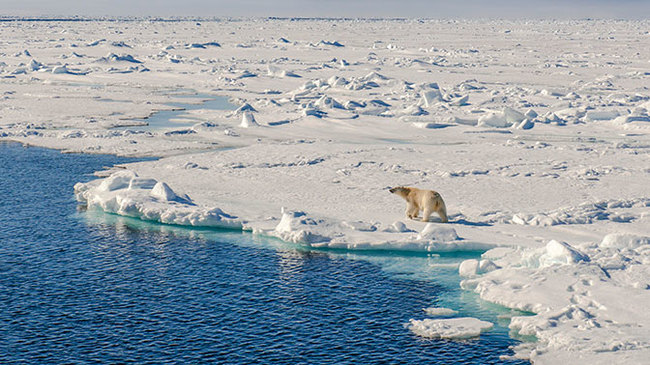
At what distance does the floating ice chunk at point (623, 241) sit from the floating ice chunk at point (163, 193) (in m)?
10.6

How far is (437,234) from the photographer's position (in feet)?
59.2

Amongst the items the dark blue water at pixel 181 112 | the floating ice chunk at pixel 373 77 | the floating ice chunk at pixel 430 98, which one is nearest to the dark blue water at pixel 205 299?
the dark blue water at pixel 181 112

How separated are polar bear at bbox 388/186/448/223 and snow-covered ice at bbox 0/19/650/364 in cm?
40

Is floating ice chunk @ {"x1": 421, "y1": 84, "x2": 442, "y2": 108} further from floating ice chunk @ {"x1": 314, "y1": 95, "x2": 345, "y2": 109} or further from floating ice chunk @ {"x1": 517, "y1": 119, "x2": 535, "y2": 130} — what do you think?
floating ice chunk @ {"x1": 517, "y1": 119, "x2": 535, "y2": 130}

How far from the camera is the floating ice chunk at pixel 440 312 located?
1420cm

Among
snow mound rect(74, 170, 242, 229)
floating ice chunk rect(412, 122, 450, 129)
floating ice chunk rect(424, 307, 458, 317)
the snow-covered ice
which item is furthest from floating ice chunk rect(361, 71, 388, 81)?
floating ice chunk rect(424, 307, 458, 317)

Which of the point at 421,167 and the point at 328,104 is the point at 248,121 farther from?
the point at 421,167

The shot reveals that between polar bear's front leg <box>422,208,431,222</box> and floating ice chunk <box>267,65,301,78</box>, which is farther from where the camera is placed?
floating ice chunk <box>267,65,301,78</box>

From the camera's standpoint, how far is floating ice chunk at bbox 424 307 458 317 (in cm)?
1420

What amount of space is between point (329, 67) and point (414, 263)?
51.6 metres

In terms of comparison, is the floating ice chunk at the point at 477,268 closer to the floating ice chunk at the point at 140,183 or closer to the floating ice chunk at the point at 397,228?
the floating ice chunk at the point at 397,228

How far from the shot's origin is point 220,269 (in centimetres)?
1672

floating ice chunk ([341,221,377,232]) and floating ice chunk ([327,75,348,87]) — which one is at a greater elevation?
A: floating ice chunk ([327,75,348,87])

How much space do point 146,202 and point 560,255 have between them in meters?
10.4
